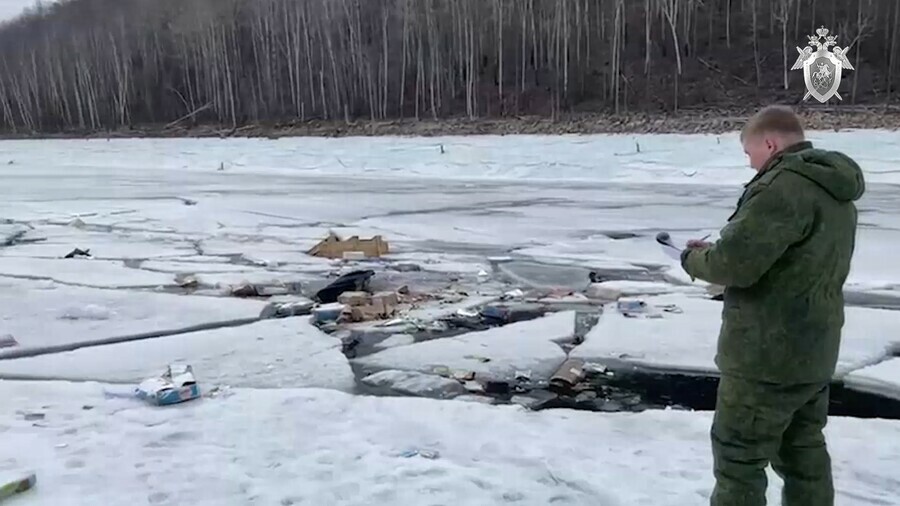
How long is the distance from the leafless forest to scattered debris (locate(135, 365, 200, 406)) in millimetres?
28739

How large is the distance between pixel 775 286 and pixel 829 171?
32 cm

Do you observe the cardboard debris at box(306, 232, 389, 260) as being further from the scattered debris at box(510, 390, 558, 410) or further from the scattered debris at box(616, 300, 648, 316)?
the scattered debris at box(510, 390, 558, 410)

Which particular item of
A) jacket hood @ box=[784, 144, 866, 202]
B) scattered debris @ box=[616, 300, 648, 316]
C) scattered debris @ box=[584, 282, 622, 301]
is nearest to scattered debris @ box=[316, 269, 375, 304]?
scattered debris @ box=[584, 282, 622, 301]

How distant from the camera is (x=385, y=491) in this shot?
117 inches

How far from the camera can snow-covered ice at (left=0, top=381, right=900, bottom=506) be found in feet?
9.69

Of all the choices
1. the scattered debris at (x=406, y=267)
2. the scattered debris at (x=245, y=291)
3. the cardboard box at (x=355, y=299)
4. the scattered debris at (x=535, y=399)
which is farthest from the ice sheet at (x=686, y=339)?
the scattered debris at (x=245, y=291)

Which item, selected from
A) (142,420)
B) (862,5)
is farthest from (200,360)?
(862,5)

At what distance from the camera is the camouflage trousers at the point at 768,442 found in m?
2.21

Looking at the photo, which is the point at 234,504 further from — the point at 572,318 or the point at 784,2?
the point at 784,2

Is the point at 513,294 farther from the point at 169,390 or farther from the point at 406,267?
the point at 169,390

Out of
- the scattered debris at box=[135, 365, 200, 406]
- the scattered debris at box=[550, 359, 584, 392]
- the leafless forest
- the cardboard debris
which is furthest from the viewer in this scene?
the leafless forest

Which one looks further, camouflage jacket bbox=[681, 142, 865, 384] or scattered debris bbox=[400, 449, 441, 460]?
scattered debris bbox=[400, 449, 441, 460]

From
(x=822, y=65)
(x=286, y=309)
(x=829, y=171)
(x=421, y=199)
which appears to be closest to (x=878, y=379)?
(x=829, y=171)

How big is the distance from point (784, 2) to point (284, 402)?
116 feet
